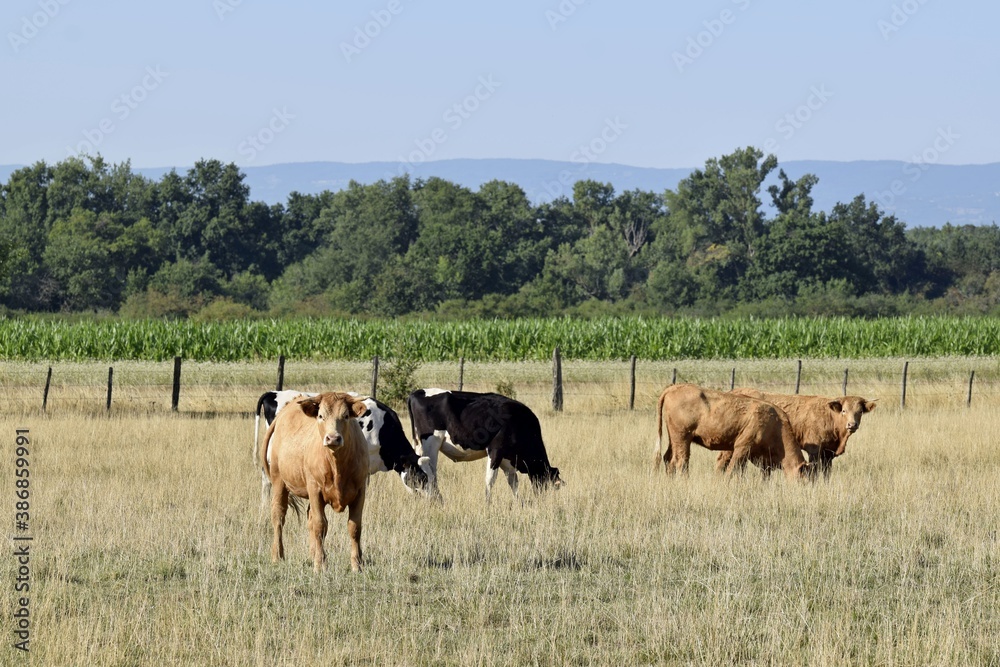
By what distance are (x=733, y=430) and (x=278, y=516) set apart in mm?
6291

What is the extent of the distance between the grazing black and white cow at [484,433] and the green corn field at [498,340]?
26770 mm

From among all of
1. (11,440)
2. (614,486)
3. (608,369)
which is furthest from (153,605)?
(608,369)

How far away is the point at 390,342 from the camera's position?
43.8 meters

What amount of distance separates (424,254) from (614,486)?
72.7 metres

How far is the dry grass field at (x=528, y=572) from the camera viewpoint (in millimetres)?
6855

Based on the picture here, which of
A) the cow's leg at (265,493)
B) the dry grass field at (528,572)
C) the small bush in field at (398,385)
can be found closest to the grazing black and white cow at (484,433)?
the dry grass field at (528,572)

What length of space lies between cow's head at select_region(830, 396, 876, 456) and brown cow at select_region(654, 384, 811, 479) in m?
0.69

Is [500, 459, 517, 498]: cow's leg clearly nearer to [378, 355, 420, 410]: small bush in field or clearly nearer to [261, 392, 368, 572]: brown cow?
[261, 392, 368, 572]: brown cow

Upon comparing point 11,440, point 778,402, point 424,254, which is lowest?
point 11,440

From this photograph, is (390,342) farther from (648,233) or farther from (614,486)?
(648,233)

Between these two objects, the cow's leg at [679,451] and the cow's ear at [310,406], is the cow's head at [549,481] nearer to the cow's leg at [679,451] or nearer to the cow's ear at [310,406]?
the cow's leg at [679,451]

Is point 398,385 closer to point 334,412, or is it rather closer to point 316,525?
point 316,525

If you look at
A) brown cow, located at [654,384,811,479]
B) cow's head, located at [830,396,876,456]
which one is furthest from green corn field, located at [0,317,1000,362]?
cow's head, located at [830,396,876,456]

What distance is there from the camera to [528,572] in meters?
8.82
